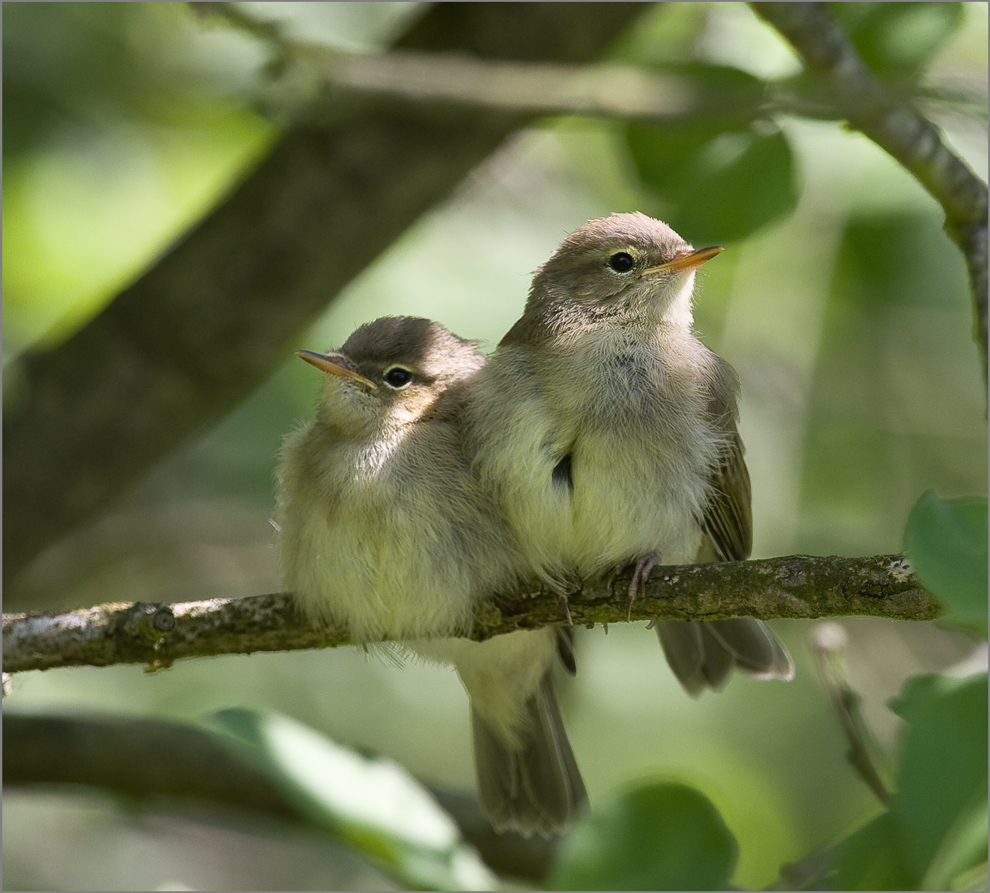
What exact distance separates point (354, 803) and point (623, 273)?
1.80m

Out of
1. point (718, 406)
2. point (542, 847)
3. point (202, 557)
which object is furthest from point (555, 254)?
point (202, 557)

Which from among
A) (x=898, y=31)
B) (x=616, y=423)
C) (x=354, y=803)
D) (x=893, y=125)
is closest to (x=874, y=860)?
(x=354, y=803)

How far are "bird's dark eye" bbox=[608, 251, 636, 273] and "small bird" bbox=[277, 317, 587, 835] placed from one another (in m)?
0.61

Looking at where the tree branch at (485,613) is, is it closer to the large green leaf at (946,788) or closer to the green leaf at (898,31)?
the large green leaf at (946,788)

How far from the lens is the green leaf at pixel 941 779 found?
7.47ft

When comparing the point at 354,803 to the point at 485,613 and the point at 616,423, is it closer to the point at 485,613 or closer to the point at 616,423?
the point at 485,613

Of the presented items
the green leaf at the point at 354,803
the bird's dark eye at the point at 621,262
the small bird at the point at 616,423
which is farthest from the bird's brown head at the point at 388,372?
the green leaf at the point at 354,803

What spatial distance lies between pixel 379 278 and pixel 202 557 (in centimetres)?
182

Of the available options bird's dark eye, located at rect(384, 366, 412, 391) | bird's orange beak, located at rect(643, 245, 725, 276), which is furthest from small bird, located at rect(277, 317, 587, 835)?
bird's orange beak, located at rect(643, 245, 725, 276)

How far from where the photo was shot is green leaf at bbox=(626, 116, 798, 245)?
10.4ft

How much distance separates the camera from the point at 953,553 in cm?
183

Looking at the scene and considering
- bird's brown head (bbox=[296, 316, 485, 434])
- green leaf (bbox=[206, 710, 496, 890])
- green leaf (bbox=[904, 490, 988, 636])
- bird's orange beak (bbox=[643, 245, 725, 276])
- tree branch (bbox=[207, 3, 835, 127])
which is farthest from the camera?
bird's brown head (bbox=[296, 316, 485, 434])

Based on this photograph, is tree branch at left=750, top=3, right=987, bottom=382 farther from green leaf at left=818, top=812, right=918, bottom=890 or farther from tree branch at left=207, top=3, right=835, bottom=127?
green leaf at left=818, top=812, right=918, bottom=890

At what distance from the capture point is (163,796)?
4977 millimetres
